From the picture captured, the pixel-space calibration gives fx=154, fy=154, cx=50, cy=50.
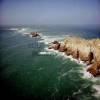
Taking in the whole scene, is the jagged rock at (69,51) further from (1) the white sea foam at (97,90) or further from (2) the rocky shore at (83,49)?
(1) the white sea foam at (97,90)

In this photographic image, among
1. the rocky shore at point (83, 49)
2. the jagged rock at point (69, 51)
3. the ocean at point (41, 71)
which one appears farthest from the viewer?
the jagged rock at point (69, 51)

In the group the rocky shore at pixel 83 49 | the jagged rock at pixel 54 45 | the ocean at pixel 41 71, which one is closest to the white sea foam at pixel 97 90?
the ocean at pixel 41 71

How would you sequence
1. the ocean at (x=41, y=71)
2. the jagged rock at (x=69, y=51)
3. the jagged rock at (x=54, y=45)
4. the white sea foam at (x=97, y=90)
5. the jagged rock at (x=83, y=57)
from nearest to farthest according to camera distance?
the white sea foam at (x=97, y=90) → the ocean at (x=41, y=71) → the jagged rock at (x=83, y=57) → the jagged rock at (x=69, y=51) → the jagged rock at (x=54, y=45)

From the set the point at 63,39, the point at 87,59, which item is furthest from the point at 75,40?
the point at 87,59

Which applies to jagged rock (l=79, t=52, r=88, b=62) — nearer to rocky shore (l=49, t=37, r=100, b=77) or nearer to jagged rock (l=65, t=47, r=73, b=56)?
rocky shore (l=49, t=37, r=100, b=77)

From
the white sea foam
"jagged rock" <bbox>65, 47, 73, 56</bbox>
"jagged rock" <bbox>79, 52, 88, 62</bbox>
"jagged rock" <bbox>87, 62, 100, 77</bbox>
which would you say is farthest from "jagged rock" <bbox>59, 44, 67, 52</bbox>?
the white sea foam

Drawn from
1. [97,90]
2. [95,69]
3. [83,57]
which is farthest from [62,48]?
[97,90]
